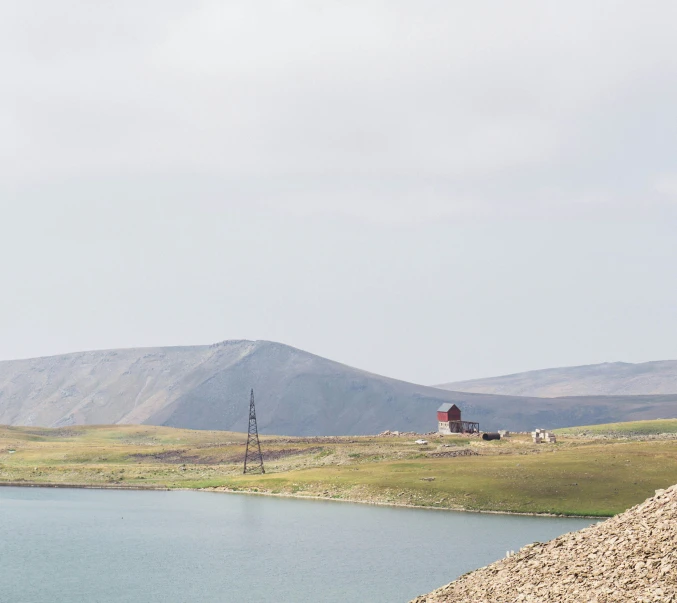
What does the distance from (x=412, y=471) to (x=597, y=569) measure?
8061cm

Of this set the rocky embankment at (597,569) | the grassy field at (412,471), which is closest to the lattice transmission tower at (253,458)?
the grassy field at (412,471)

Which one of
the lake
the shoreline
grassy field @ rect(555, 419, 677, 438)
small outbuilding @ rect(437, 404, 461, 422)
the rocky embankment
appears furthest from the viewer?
small outbuilding @ rect(437, 404, 461, 422)

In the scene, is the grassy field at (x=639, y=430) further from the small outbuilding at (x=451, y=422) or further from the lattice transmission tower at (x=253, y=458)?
the lattice transmission tower at (x=253, y=458)

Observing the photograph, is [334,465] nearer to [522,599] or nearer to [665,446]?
[665,446]

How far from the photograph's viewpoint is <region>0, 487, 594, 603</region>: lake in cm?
5762

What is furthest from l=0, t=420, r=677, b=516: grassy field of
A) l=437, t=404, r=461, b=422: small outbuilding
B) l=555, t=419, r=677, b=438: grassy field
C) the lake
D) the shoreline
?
l=437, t=404, r=461, b=422: small outbuilding

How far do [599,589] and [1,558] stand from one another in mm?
55740

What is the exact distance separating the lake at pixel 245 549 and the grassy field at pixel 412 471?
18.5 feet

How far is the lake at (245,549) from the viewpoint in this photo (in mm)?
57625

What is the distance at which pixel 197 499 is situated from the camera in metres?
112

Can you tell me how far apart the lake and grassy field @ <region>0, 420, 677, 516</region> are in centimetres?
564

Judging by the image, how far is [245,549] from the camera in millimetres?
73125

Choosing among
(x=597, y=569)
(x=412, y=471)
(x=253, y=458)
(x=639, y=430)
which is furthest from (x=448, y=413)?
(x=597, y=569)

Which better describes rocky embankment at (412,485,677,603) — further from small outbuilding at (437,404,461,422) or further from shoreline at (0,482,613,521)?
small outbuilding at (437,404,461,422)
